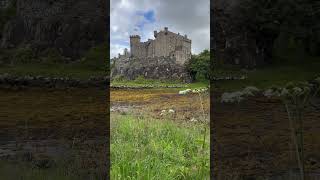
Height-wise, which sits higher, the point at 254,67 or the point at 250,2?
the point at 250,2

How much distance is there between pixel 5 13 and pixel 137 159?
2.54 metres

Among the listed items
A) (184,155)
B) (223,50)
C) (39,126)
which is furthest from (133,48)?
(184,155)

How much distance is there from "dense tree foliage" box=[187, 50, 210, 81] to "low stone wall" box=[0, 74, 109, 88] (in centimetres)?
444

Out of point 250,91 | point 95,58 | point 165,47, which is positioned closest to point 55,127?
point 95,58

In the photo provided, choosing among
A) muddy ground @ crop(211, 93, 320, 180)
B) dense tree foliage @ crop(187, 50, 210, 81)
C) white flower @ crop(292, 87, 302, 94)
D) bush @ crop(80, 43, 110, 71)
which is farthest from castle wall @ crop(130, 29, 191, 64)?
white flower @ crop(292, 87, 302, 94)

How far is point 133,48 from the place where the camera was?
922 cm

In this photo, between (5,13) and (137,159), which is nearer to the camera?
(137,159)

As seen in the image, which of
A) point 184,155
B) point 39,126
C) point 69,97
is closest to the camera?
point 184,155

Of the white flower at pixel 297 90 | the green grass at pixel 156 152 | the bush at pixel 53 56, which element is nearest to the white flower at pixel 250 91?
the white flower at pixel 297 90

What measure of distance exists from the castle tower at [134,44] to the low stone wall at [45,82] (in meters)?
4.12

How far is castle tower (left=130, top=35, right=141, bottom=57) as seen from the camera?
8.59 meters

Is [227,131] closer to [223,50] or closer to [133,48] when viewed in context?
[223,50]

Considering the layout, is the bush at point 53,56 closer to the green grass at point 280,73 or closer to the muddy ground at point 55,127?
the muddy ground at point 55,127

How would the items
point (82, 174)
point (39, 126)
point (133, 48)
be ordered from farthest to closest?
point (133, 48) → point (39, 126) → point (82, 174)
